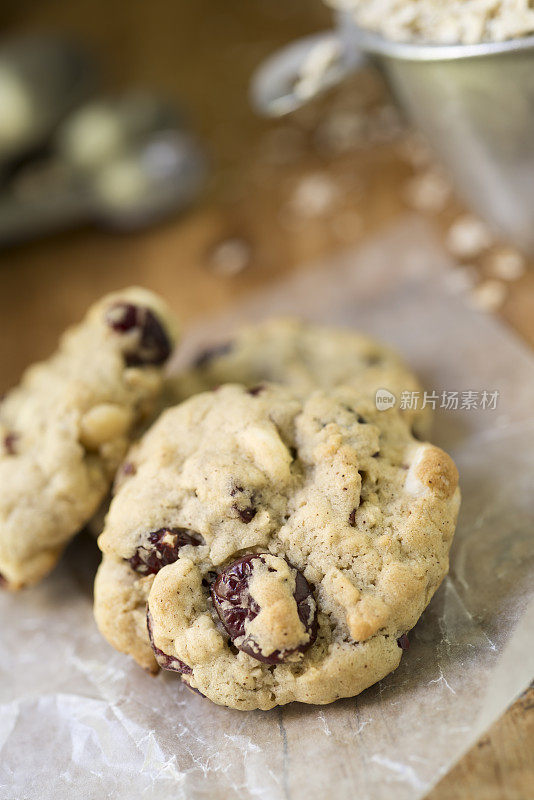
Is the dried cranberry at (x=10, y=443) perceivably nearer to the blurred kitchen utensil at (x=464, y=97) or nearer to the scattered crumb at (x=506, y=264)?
the blurred kitchen utensil at (x=464, y=97)

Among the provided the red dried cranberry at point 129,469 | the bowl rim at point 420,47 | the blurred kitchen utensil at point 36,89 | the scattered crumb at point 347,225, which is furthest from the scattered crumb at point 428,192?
the red dried cranberry at point 129,469

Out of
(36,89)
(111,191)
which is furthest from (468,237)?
(36,89)

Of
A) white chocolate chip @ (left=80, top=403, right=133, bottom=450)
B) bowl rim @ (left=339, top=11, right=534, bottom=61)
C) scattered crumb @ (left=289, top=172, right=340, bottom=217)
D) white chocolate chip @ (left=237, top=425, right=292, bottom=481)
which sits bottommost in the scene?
scattered crumb @ (left=289, top=172, right=340, bottom=217)

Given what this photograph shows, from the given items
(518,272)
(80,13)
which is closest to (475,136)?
(518,272)

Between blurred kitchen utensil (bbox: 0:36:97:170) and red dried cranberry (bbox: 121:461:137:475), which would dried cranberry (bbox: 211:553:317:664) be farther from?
blurred kitchen utensil (bbox: 0:36:97:170)

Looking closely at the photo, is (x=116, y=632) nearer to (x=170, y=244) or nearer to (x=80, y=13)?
(x=170, y=244)

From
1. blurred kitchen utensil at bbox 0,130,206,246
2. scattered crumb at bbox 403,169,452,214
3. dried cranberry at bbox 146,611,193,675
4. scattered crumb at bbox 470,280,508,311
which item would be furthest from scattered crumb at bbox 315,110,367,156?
dried cranberry at bbox 146,611,193,675
